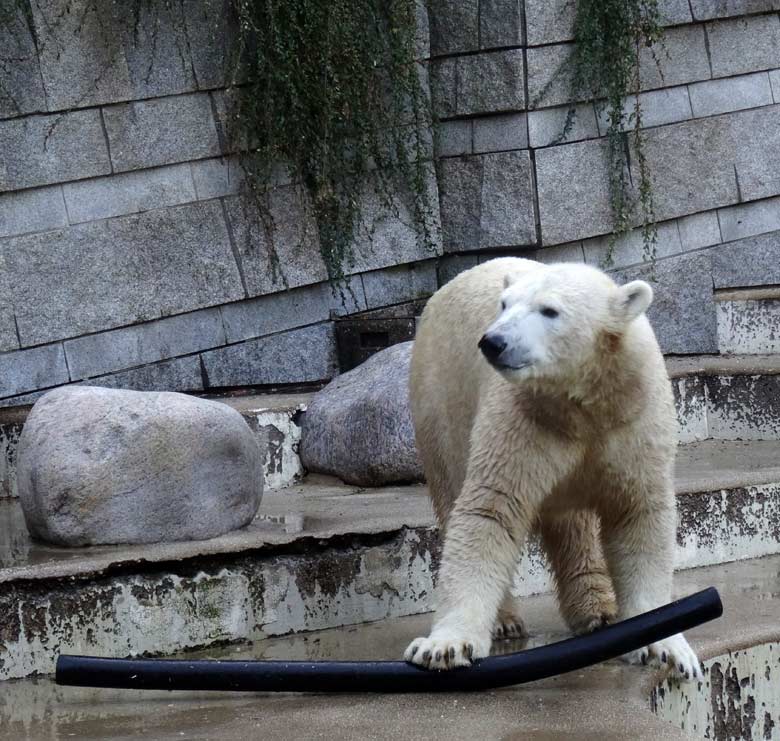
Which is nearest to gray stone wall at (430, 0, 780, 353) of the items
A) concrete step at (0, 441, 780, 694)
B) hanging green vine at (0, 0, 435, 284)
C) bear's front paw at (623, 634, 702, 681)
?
hanging green vine at (0, 0, 435, 284)

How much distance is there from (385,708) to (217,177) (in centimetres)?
358

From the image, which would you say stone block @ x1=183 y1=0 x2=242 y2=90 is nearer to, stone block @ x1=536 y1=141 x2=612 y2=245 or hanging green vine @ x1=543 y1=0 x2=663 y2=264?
stone block @ x1=536 y1=141 x2=612 y2=245

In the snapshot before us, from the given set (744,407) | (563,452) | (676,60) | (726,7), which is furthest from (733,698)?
(726,7)

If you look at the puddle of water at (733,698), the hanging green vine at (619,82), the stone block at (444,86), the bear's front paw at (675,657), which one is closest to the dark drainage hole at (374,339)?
the stone block at (444,86)

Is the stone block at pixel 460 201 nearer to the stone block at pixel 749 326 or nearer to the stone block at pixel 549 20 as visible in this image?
the stone block at pixel 549 20

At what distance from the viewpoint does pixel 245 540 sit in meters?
4.35

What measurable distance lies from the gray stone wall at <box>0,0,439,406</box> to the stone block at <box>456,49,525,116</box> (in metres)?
1.03

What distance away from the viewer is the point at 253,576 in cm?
429

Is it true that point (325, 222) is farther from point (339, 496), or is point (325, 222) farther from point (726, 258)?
point (726, 258)

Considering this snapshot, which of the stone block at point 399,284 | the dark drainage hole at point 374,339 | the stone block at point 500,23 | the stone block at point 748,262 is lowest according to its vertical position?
the stone block at point 748,262

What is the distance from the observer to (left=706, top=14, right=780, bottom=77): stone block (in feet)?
25.3

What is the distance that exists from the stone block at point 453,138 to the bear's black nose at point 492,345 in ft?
13.0

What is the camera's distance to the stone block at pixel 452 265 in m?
7.25

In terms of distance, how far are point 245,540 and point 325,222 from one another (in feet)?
9.01
